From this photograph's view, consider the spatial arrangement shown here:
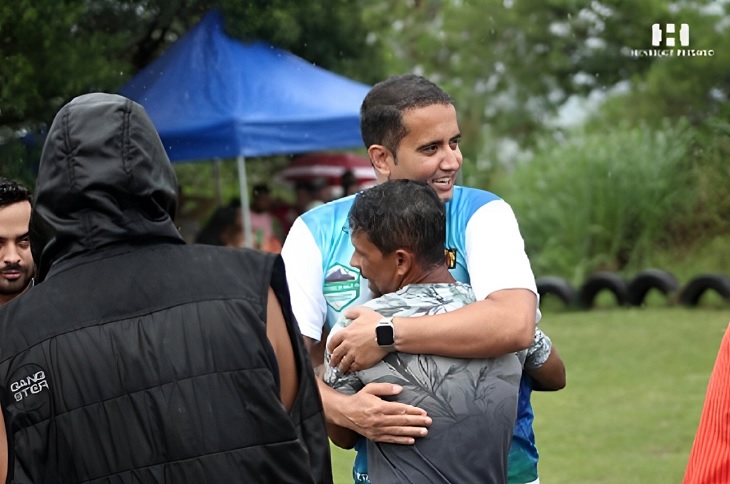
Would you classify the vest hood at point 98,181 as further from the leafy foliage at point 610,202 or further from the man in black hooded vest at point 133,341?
the leafy foliage at point 610,202

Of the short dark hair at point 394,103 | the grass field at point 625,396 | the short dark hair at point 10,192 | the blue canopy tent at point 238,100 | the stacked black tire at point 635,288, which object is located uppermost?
the blue canopy tent at point 238,100

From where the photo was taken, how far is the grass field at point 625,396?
666 cm

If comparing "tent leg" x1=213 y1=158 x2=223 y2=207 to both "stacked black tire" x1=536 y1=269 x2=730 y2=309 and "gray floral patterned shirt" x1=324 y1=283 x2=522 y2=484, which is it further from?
"gray floral patterned shirt" x1=324 y1=283 x2=522 y2=484

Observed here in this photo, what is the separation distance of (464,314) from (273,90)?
8.11m

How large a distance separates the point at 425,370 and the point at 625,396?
640cm

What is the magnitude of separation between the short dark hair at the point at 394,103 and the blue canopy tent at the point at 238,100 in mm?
6918

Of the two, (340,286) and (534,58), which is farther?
(534,58)

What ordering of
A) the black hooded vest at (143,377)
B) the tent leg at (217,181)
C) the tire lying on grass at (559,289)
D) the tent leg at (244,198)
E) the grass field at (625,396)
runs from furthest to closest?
the tire lying on grass at (559,289)
the tent leg at (217,181)
the tent leg at (244,198)
the grass field at (625,396)
the black hooded vest at (143,377)

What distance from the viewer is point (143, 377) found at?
198cm

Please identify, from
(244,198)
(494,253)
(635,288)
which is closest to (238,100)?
(244,198)

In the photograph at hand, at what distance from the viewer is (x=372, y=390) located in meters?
2.50

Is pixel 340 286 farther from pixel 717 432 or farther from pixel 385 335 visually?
pixel 717 432

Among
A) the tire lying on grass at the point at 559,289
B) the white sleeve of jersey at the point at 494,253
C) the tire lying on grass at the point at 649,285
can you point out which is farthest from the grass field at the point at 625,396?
the white sleeve of jersey at the point at 494,253

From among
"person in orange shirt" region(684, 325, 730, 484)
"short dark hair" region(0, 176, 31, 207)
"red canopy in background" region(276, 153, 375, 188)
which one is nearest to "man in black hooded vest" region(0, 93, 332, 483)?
"person in orange shirt" region(684, 325, 730, 484)
